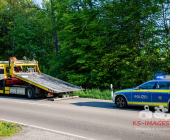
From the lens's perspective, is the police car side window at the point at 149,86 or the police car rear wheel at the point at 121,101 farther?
the police car rear wheel at the point at 121,101

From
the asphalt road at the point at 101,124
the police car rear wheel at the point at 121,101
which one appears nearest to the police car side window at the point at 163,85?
the asphalt road at the point at 101,124

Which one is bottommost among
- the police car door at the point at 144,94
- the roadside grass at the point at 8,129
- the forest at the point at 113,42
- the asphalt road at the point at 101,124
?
the asphalt road at the point at 101,124

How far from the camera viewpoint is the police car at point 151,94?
9141 mm

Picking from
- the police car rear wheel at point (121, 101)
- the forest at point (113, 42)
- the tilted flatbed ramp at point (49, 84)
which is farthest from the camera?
the forest at point (113, 42)

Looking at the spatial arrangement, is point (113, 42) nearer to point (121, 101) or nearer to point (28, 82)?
point (28, 82)

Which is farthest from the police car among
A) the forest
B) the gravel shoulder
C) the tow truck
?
the forest

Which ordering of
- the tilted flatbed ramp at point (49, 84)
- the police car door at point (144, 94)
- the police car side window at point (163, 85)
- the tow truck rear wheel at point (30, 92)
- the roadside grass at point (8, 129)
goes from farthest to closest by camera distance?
1. the tow truck rear wheel at point (30, 92)
2. the tilted flatbed ramp at point (49, 84)
3. the police car door at point (144, 94)
4. the police car side window at point (163, 85)
5. the roadside grass at point (8, 129)

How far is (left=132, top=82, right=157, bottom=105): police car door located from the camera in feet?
31.3

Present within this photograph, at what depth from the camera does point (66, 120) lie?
26.8 feet

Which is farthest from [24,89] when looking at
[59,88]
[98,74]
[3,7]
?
[3,7]

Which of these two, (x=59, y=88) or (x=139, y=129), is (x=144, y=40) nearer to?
(x=59, y=88)

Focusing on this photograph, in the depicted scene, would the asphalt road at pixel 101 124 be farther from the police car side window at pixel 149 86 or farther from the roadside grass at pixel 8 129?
the police car side window at pixel 149 86

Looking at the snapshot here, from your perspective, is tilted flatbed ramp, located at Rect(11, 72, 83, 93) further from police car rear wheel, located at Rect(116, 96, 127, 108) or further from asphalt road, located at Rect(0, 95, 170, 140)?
asphalt road, located at Rect(0, 95, 170, 140)

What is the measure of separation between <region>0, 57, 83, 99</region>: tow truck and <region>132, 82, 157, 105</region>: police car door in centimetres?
546
